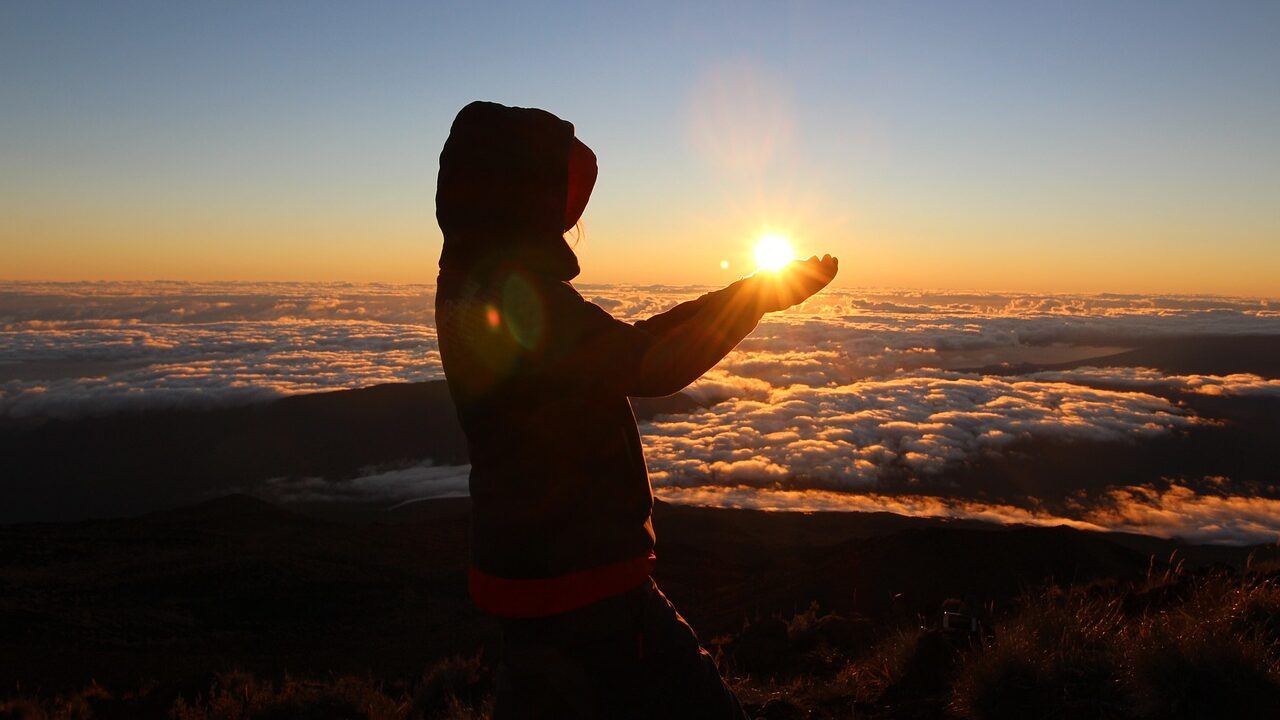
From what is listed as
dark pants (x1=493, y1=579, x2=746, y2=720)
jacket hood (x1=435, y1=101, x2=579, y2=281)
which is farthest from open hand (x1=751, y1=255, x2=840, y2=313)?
dark pants (x1=493, y1=579, x2=746, y2=720)

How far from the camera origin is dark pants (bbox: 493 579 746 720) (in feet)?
4.50

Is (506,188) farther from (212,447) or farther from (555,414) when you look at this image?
(212,447)

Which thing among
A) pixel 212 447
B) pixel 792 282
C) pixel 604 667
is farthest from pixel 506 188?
pixel 212 447

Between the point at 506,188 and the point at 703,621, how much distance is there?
614 inches

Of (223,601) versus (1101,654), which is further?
(223,601)

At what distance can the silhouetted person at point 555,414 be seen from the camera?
1.30 meters

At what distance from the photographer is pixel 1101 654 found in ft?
11.3

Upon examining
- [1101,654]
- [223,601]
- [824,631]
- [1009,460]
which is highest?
[1101,654]

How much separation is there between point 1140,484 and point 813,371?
182 feet

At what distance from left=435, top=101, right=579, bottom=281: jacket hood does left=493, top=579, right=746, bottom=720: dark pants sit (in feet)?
2.09

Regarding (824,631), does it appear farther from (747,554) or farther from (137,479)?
(137,479)

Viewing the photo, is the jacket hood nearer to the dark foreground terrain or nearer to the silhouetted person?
the silhouetted person

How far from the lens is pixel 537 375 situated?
1291 millimetres

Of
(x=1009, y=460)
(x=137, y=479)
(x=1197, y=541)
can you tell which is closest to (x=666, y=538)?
(x=1197, y=541)
